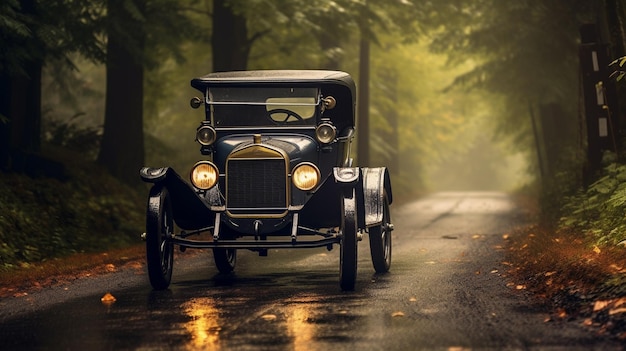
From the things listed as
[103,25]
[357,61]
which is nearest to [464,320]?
[103,25]

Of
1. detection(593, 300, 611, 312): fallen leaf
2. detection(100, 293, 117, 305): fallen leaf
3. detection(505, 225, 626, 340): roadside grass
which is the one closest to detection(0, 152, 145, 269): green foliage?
detection(100, 293, 117, 305): fallen leaf

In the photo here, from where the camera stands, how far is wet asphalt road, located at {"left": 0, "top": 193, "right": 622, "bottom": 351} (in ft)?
23.2

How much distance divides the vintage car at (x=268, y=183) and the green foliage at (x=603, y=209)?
2.72m

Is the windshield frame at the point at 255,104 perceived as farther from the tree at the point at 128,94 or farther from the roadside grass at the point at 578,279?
the tree at the point at 128,94

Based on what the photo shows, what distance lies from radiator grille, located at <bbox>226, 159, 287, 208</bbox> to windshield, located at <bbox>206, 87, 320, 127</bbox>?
1399 mm

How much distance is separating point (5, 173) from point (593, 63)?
10.0 meters

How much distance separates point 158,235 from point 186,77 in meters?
19.2

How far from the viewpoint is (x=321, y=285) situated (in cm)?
1053

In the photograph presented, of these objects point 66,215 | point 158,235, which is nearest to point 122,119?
point 66,215

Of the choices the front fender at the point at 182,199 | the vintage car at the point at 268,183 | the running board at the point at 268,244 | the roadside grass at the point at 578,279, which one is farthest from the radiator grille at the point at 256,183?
the roadside grass at the point at 578,279

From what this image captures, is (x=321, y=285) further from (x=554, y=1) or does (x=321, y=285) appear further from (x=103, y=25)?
(x=554, y=1)

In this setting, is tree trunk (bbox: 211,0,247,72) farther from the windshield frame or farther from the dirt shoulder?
the windshield frame

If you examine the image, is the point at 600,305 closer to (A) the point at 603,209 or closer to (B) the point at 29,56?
(A) the point at 603,209

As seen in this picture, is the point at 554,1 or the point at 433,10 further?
the point at 433,10
